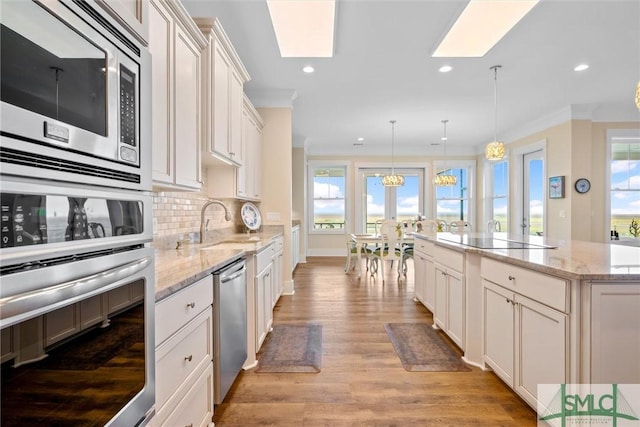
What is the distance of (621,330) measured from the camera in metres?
1.34

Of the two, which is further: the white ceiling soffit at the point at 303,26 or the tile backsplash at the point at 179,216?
the white ceiling soffit at the point at 303,26

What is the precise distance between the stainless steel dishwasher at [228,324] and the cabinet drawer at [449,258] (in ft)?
5.45

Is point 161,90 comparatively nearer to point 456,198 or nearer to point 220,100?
point 220,100

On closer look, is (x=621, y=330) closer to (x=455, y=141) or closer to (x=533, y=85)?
(x=533, y=85)

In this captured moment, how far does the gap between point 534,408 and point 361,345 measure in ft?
4.13

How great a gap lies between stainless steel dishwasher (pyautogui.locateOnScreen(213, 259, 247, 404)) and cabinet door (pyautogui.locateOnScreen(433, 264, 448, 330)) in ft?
5.76

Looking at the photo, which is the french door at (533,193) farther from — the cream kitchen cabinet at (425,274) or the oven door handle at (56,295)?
the oven door handle at (56,295)

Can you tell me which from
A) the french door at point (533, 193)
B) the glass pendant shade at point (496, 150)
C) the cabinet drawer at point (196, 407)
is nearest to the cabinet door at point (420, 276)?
the glass pendant shade at point (496, 150)

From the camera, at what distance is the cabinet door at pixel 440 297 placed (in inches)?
109

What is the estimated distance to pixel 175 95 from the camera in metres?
1.78

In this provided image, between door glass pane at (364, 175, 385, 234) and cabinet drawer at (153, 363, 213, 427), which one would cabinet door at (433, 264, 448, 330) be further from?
door glass pane at (364, 175, 385, 234)

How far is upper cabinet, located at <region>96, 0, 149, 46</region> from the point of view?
0.75 metres

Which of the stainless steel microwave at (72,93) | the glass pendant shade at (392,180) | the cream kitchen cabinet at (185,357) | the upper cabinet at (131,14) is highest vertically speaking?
the glass pendant shade at (392,180)

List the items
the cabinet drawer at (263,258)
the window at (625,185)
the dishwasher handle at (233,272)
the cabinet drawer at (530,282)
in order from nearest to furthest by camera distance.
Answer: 1. the cabinet drawer at (530,282)
2. the dishwasher handle at (233,272)
3. the cabinet drawer at (263,258)
4. the window at (625,185)
